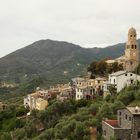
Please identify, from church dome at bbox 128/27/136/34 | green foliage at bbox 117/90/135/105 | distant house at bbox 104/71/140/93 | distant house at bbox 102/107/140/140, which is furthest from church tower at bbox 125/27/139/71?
distant house at bbox 102/107/140/140

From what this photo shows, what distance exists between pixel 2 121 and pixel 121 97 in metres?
34.3

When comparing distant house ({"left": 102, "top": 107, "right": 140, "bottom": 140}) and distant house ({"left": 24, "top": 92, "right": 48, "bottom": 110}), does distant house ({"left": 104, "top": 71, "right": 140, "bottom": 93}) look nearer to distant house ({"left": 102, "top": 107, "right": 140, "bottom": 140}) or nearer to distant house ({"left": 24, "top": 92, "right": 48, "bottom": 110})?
distant house ({"left": 24, "top": 92, "right": 48, "bottom": 110})

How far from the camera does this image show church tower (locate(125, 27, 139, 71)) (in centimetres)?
8438

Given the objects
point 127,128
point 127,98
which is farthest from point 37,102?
point 127,128

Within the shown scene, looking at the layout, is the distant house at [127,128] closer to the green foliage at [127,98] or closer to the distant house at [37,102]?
the green foliage at [127,98]

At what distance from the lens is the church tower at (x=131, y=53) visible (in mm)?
84375

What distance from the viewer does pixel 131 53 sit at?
282ft

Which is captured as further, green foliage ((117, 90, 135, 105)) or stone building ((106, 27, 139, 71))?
stone building ((106, 27, 139, 71))

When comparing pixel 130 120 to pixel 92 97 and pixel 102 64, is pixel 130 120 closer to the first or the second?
pixel 92 97

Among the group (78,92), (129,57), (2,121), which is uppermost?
(129,57)

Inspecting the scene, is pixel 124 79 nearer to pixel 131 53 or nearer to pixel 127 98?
pixel 131 53

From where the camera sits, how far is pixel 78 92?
83.8 metres

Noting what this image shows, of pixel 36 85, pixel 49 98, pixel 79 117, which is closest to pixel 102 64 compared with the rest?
pixel 49 98

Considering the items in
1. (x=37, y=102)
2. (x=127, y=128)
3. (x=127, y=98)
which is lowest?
(x=127, y=128)
